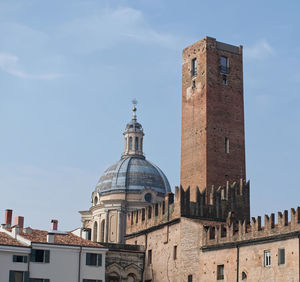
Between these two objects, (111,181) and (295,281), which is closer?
(295,281)

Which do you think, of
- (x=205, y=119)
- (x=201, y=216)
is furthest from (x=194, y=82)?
(x=201, y=216)

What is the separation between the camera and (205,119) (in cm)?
4412

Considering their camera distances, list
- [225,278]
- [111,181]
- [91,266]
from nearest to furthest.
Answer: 1. [225,278]
2. [91,266]
3. [111,181]

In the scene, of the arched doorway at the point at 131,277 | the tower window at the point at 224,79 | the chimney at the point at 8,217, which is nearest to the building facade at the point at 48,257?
the chimney at the point at 8,217

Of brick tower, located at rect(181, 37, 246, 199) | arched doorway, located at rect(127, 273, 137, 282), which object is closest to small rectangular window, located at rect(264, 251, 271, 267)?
brick tower, located at rect(181, 37, 246, 199)

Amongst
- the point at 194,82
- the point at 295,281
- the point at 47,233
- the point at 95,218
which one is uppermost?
the point at 194,82

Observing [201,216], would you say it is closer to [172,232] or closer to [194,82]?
[172,232]

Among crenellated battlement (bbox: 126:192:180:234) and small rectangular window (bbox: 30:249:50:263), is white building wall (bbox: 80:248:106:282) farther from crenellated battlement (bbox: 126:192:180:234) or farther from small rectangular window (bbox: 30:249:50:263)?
crenellated battlement (bbox: 126:192:180:234)

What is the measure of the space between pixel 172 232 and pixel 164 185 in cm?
2662

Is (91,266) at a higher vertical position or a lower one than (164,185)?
lower

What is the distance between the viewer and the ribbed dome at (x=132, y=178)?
66.1 meters

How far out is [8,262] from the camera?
3703 cm

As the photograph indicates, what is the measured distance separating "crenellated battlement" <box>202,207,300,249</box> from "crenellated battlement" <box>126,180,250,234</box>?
4.55ft

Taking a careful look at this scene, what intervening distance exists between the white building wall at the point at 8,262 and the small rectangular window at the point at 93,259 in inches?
151
